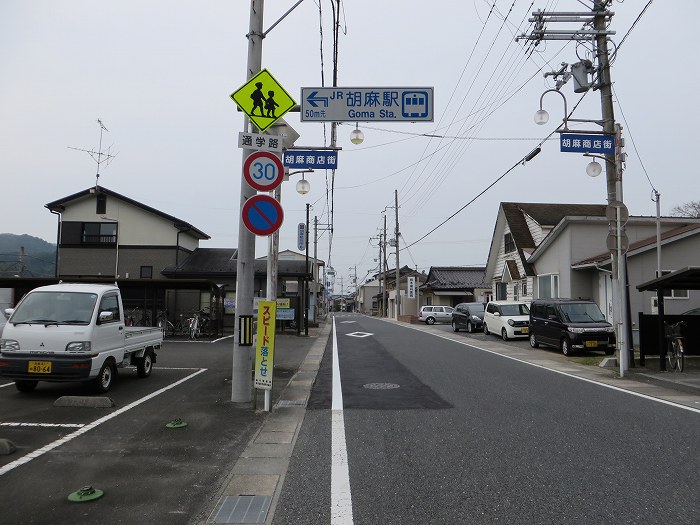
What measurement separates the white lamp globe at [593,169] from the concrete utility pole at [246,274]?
8788 millimetres

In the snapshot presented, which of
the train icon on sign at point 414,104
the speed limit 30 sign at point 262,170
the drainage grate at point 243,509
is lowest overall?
the drainage grate at point 243,509

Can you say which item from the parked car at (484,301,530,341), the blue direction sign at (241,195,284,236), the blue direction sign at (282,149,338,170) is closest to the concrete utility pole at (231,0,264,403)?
the blue direction sign at (241,195,284,236)

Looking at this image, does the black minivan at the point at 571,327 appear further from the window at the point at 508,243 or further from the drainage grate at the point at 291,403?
the window at the point at 508,243

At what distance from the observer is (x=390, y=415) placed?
7152 mm

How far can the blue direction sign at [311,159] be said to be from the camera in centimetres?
1105

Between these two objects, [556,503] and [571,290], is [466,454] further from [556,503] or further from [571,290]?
[571,290]

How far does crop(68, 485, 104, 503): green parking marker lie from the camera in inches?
160

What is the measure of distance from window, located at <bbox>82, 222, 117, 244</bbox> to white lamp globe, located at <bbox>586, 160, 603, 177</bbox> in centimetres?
2322

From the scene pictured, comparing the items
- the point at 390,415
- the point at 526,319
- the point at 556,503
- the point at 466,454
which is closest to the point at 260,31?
the point at 390,415

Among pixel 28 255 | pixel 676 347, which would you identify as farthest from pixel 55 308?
pixel 28 255

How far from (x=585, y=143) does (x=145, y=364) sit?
1089 cm

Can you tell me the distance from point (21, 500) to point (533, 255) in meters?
24.5

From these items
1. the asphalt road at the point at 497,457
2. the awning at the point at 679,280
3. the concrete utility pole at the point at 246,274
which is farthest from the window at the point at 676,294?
the concrete utility pole at the point at 246,274

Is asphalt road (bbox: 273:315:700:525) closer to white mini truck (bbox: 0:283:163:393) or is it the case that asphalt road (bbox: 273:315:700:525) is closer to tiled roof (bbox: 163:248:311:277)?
white mini truck (bbox: 0:283:163:393)
